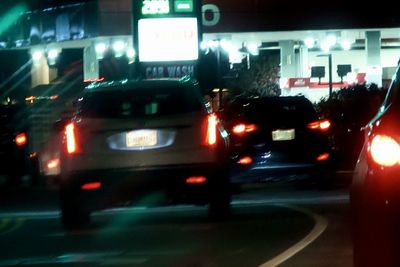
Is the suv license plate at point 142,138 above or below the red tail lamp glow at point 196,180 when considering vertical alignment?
→ above

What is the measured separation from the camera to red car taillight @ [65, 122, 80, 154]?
1202 cm

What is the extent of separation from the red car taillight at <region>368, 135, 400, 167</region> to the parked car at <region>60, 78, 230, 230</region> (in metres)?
5.79

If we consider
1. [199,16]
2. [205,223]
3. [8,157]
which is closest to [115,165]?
[205,223]

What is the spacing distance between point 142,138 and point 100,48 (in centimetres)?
2472

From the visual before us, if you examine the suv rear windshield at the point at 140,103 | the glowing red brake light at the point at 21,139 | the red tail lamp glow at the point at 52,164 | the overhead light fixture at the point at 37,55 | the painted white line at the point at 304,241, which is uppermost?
the overhead light fixture at the point at 37,55

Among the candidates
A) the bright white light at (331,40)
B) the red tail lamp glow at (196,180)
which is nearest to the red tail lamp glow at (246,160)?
the red tail lamp glow at (196,180)

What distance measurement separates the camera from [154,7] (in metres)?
28.7

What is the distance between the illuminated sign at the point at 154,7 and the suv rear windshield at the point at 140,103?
16550 millimetres

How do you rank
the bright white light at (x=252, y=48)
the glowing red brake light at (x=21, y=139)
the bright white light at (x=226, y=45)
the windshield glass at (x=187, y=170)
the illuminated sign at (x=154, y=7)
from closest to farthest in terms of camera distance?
the windshield glass at (x=187, y=170)
the glowing red brake light at (x=21, y=139)
the illuminated sign at (x=154, y=7)
the bright white light at (x=226, y=45)
the bright white light at (x=252, y=48)

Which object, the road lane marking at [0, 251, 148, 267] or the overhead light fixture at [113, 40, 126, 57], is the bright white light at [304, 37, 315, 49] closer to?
the overhead light fixture at [113, 40, 126, 57]

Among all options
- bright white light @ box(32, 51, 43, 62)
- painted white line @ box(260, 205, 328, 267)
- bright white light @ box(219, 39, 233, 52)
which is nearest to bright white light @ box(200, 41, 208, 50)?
bright white light @ box(219, 39, 233, 52)

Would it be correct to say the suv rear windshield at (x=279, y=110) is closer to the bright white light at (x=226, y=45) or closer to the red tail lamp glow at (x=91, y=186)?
the red tail lamp glow at (x=91, y=186)

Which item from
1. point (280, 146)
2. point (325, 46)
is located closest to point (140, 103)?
point (280, 146)

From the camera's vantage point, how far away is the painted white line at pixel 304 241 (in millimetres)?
9323
